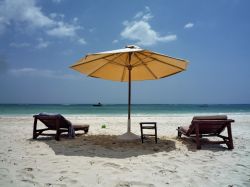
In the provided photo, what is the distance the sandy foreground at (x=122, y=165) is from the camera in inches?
125

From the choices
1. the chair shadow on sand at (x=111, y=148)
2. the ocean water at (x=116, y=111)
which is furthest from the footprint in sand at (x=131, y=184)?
the ocean water at (x=116, y=111)

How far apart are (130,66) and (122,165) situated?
3250 mm

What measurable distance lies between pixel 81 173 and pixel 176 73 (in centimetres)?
420

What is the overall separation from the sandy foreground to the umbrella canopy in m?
1.50

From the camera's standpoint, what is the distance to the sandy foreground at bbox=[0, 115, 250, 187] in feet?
10.4

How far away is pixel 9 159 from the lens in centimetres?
421

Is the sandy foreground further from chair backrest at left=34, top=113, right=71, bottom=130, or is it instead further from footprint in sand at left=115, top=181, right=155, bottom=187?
chair backrest at left=34, top=113, right=71, bottom=130

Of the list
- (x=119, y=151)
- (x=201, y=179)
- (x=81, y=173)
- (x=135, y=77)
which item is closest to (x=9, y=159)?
(x=81, y=173)

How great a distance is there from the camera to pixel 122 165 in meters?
3.89

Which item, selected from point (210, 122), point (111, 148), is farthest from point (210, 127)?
point (111, 148)

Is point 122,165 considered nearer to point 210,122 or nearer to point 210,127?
point 210,122

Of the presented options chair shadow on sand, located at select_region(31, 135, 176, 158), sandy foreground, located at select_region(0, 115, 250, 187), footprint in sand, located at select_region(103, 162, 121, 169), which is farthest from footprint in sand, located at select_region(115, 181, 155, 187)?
chair shadow on sand, located at select_region(31, 135, 176, 158)

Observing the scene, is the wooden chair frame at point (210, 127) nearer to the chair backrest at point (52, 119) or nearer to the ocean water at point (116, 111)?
the chair backrest at point (52, 119)

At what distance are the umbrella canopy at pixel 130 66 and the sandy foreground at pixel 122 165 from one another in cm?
150
